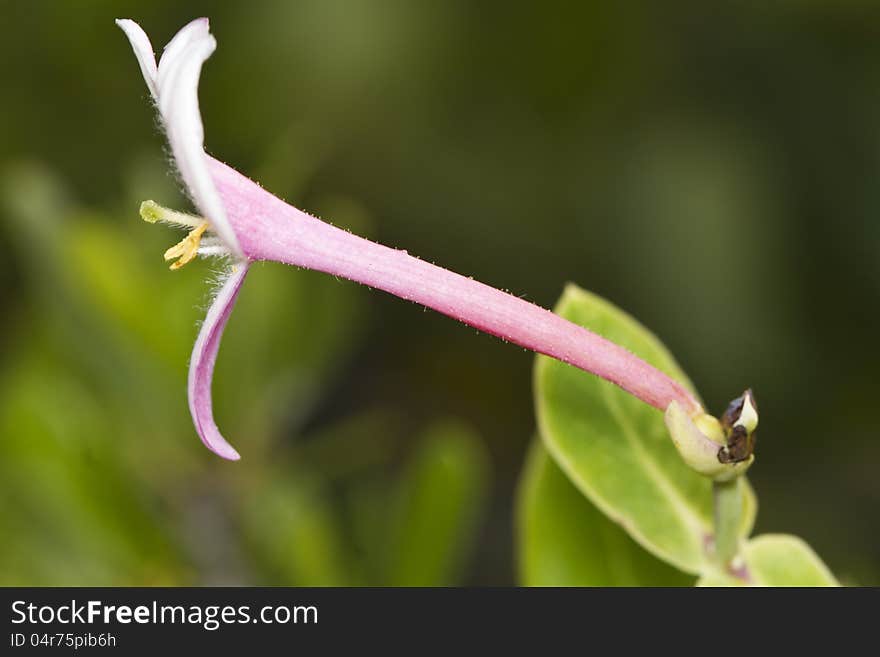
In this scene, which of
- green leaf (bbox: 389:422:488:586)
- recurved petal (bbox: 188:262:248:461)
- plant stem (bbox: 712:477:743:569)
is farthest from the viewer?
green leaf (bbox: 389:422:488:586)

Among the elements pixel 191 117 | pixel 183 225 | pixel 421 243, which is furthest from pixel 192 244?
pixel 421 243

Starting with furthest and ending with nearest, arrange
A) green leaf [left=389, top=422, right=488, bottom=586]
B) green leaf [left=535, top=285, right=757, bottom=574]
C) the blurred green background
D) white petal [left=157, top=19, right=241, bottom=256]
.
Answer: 1. the blurred green background
2. green leaf [left=389, top=422, right=488, bottom=586]
3. green leaf [left=535, top=285, right=757, bottom=574]
4. white petal [left=157, top=19, right=241, bottom=256]

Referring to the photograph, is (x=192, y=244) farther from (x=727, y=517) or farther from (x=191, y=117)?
(x=727, y=517)

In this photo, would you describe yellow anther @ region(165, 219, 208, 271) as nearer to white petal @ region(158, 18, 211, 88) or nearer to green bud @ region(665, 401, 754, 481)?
white petal @ region(158, 18, 211, 88)

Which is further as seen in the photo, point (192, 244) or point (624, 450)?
point (624, 450)

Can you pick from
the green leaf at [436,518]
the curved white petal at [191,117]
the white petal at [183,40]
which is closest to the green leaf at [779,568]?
the curved white petal at [191,117]

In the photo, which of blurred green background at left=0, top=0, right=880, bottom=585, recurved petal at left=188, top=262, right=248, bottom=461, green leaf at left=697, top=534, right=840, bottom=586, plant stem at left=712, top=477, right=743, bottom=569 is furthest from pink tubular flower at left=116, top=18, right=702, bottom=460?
blurred green background at left=0, top=0, right=880, bottom=585

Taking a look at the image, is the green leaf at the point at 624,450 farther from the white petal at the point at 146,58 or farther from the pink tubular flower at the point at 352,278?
the white petal at the point at 146,58
